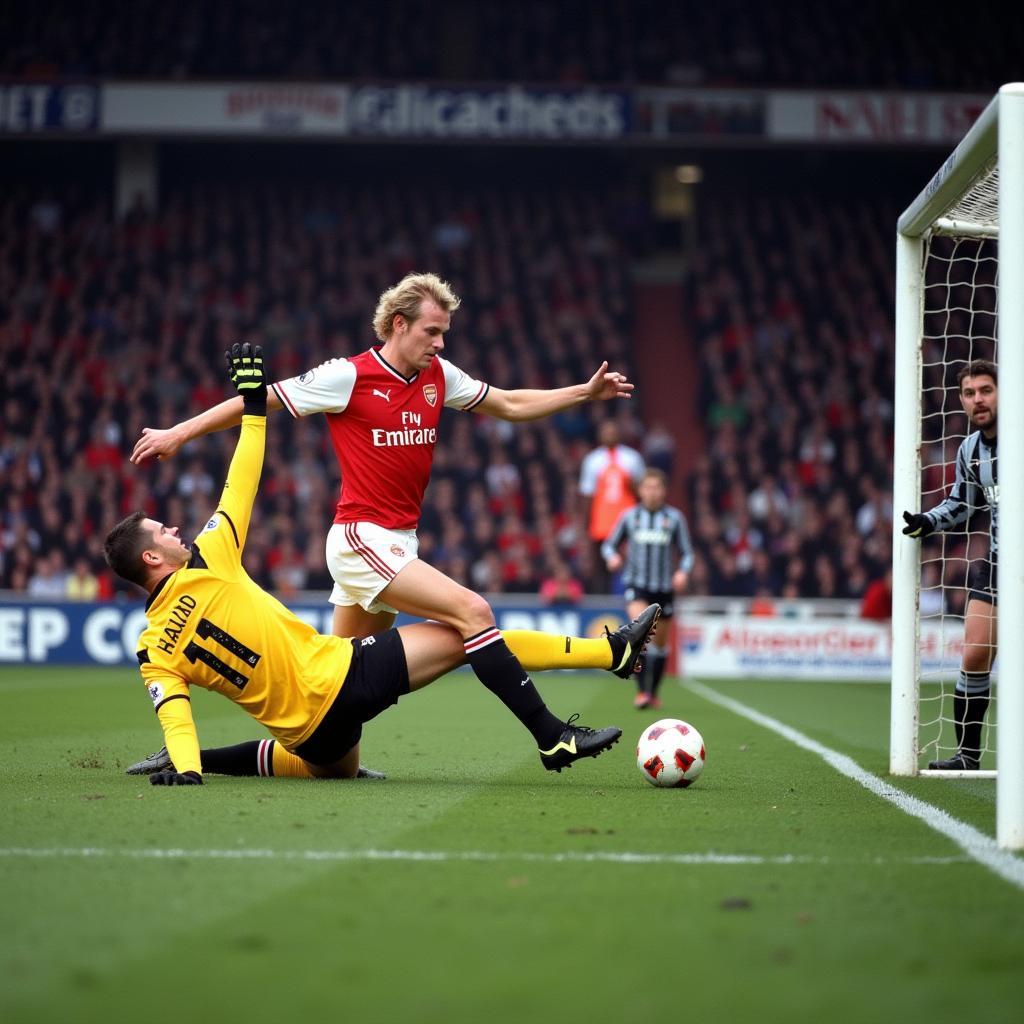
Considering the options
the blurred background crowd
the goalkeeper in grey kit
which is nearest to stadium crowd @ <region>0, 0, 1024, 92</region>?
the blurred background crowd

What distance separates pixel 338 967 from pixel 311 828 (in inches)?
72.5

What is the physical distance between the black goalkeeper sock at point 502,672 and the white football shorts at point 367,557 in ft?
1.52

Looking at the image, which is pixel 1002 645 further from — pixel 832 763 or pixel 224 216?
pixel 224 216

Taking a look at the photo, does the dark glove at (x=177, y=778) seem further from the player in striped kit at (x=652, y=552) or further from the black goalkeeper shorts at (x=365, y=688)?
the player in striped kit at (x=652, y=552)

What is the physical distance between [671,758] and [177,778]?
6.54 feet

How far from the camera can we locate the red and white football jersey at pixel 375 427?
6.21m

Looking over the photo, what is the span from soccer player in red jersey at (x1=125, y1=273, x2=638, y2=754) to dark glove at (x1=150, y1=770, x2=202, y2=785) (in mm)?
861

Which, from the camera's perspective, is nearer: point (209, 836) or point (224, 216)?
point (209, 836)

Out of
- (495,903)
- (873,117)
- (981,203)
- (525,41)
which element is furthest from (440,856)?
(525,41)

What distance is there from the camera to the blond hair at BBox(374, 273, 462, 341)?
6.23 m

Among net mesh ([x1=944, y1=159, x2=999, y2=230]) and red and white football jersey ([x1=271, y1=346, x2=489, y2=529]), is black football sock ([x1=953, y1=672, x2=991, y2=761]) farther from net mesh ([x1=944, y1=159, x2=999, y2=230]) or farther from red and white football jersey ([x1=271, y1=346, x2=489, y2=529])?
red and white football jersey ([x1=271, y1=346, x2=489, y2=529])

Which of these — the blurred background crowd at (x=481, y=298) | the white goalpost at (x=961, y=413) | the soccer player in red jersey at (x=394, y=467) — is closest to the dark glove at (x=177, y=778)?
the soccer player in red jersey at (x=394, y=467)

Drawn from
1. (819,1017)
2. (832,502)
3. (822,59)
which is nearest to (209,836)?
(819,1017)

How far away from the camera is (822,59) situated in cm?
2812
